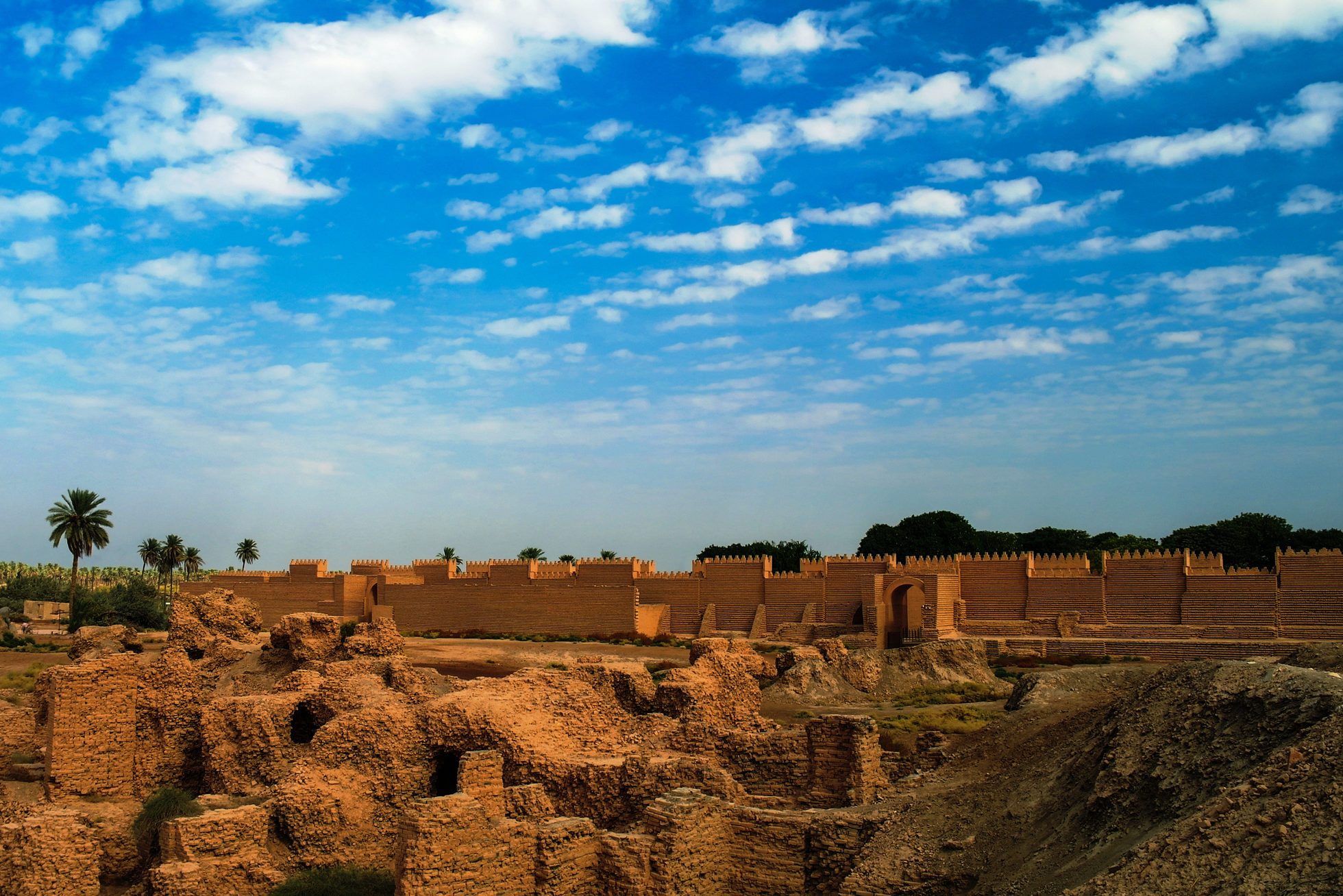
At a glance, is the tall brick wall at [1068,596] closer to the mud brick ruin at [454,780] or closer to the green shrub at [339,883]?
the mud brick ruin at [454,780]

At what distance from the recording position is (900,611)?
39.8 m

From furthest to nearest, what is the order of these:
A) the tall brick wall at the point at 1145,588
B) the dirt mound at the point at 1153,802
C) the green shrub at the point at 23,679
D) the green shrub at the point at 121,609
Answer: the green shrub at the point at 121,609
the tall brick wall at the point at 1145,588
the green shrub at the point at 23,679
the dirt mound at the point at 1153,802

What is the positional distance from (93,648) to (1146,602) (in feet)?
105

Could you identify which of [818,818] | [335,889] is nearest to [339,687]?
[335,889]

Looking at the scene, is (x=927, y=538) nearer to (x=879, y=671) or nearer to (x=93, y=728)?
(x=879, y=671)

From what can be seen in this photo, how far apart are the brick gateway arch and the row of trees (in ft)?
65.5

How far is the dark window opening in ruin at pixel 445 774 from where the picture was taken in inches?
493

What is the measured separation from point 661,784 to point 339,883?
3.42m

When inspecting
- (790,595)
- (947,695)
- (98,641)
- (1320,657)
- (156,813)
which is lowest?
(947,695)

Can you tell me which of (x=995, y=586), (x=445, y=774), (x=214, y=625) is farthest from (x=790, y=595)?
(x=445, y=774)

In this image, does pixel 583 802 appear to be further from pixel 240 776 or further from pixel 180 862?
pixel 240 776

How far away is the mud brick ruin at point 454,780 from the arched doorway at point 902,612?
21265 mm

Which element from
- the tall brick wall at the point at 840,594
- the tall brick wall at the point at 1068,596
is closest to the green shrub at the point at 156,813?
the tall brick wall at the point at 840,594

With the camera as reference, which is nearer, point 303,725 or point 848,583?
point 303,725
